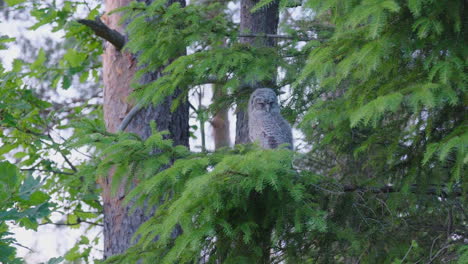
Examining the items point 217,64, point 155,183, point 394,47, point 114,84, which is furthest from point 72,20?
point 394,47

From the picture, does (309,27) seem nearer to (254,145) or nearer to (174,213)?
(254,145)

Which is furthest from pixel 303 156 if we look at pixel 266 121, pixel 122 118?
pixel 122 118

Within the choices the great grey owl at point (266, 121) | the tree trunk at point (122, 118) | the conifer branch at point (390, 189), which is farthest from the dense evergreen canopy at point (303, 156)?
Result: the tree trunk at point (122, 118)

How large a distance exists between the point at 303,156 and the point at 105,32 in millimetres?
2648

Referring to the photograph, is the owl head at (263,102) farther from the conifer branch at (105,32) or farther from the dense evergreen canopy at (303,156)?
the conifer branch at (105,32)

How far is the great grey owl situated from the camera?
172 inches

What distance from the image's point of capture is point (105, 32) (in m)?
5.60

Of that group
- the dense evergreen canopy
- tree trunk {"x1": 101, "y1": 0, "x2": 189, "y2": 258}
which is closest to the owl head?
the dense evergreen canopy

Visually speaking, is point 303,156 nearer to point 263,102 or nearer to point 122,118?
point 263,102

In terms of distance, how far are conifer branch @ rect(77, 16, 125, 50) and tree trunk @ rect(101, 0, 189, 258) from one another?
143 millimetres

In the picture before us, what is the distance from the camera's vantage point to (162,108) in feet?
19.0

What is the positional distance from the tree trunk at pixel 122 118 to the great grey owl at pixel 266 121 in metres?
1.47

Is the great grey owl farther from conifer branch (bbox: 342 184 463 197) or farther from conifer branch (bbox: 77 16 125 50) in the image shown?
conifer branch (bbox: 77 16 125 50)

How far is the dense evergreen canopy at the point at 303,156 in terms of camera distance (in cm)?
300
